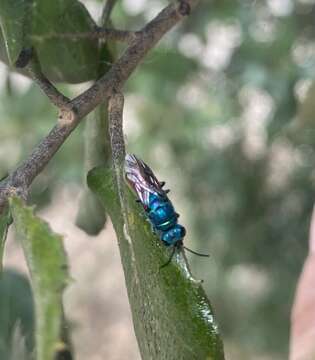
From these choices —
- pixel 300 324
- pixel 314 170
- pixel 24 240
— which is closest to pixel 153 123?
pixel 314 170

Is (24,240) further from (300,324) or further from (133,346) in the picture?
(133,346)

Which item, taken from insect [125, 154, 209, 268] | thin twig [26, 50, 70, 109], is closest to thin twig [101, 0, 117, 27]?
thin twig [26, 50, 70, 109]

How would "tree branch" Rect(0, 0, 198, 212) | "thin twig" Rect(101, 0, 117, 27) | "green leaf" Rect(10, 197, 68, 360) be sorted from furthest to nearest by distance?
"thin twig" Rect(101, 0, 117, 27) < "tree branch" Rect(0, 0, 198, 212) < "green leaf" Rect(10, 197, 68, 360)

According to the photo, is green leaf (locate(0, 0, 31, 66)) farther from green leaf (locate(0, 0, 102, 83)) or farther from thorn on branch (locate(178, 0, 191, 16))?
thorn on branch (locate(178, 0, 191, 16))

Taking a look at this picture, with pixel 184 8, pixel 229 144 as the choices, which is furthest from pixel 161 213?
pixel 229 144

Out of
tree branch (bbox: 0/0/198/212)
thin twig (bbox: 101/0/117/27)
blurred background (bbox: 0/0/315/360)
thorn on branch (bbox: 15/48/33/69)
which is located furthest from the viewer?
blurred background (bbox: 0/0/315/360)

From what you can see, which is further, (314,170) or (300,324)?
(314,170)

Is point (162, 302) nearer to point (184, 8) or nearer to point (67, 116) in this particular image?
point (67, 116)

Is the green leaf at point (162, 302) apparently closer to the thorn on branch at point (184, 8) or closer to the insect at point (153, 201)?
the insect at point (153, 201)
